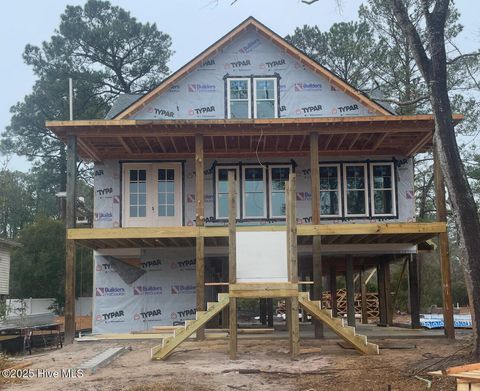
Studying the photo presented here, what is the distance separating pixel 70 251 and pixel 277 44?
30.2 ft

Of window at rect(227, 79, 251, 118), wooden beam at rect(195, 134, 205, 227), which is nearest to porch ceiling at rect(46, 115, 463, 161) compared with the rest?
wooden beam at rect(195, 134, 205, 227)

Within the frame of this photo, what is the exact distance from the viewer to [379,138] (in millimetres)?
18391

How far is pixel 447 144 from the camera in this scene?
11445mm

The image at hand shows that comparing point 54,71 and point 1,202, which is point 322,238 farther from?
point 1,202

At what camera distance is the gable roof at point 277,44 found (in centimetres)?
1919

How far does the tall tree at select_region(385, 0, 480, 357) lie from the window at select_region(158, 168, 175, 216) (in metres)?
10.2

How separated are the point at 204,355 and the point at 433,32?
26.8 ft

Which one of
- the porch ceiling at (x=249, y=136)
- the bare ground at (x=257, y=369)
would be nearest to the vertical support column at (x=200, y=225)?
the porch ceiling at (x=249, y=136)

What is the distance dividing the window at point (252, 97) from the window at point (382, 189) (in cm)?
381

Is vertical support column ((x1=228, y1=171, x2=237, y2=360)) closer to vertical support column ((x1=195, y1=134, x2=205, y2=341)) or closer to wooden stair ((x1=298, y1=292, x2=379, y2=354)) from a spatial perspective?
wooden stair ((x1=298, y1=292, x2=379, y2=354))

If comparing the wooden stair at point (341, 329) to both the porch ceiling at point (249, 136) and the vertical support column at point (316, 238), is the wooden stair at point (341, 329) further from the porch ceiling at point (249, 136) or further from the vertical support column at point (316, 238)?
the porch ceiling at point (249, 136)

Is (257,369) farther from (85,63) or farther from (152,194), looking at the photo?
(85,63)

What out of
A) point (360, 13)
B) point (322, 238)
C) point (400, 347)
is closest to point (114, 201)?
point (322, 238)

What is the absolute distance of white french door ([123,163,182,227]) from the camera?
19781 millimetres
